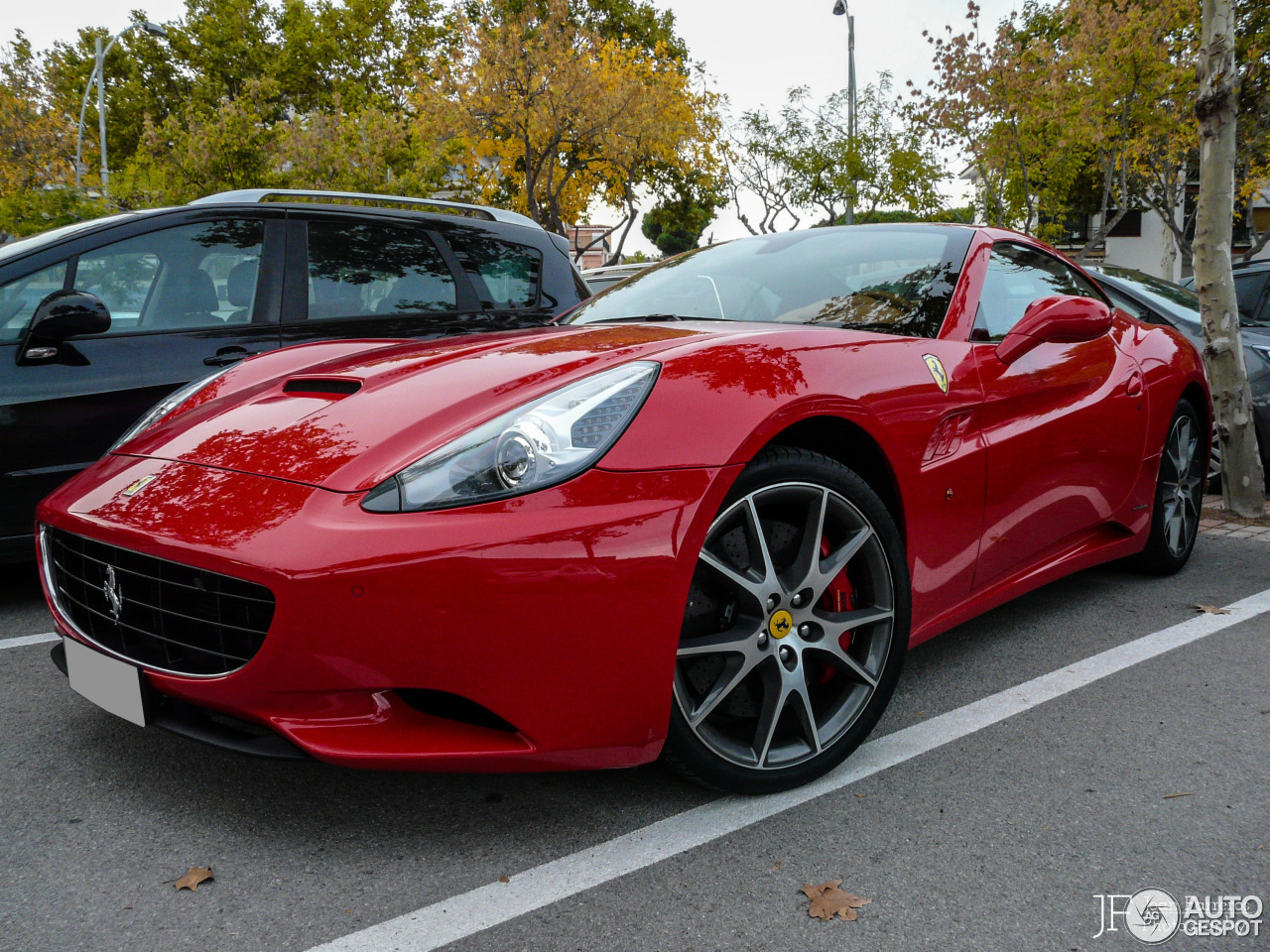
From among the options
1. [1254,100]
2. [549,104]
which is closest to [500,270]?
[549,104]

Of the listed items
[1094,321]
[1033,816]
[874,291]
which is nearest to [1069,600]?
[1094,321]

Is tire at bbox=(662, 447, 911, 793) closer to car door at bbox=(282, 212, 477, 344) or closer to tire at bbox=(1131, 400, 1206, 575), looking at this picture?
tire at bbox=(1131, 400, 1206, 575)

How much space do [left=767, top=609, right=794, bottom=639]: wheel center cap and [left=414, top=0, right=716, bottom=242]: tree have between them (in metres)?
18.4

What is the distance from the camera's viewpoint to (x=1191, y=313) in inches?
253

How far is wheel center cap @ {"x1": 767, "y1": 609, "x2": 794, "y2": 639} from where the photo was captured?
221 cm

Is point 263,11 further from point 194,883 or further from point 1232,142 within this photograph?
point 194,883

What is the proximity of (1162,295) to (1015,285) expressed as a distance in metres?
3.97

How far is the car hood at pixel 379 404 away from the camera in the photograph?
81.5 inches

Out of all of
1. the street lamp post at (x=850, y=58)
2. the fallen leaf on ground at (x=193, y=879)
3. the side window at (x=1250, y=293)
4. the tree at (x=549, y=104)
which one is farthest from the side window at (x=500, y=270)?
the street lamp post at (x=850, y=58)

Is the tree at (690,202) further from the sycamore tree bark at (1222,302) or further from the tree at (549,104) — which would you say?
the sycamore tree bark at (1222,302)

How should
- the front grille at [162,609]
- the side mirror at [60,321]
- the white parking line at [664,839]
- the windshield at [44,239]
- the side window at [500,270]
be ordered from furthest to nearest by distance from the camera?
1. the side window at [500,270]
2. the windshield at [44,239]
3. the side mirror at [60,321]
4. the front grille at [162,609]
5. the white parking line at [664,839]

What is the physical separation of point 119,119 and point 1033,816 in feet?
129

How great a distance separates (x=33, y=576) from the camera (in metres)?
4.42

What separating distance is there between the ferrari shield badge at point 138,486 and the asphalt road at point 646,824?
0.68m
